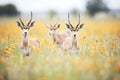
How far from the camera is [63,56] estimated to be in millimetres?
3865

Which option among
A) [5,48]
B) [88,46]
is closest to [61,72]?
[88,46]

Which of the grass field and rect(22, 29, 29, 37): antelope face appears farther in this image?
rect(22, 29, 29, 37): antelope face

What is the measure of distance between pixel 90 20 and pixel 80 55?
474 mm

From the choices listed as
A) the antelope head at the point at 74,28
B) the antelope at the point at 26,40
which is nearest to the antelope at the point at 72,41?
the antelope head at the point at 74,28

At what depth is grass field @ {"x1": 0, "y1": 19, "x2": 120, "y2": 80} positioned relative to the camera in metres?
3.59

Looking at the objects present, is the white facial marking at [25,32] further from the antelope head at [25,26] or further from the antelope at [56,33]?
the antelope at [56,33]

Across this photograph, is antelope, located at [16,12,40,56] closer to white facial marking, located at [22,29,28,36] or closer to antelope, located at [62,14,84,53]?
white facial marking, located at [22,29,28,36]

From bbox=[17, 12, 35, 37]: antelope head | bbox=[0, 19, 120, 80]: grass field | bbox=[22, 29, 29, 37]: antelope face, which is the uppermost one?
bbox=[17, 12, 35, 37]: antelope head

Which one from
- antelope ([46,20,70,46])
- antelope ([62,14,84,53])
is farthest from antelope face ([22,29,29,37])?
antelope ([62,14,84,53])

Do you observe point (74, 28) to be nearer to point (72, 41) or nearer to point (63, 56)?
point (72, 41)

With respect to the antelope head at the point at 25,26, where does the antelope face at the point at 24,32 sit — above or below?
below

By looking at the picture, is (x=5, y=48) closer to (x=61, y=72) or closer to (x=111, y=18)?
(x=61, y=72)

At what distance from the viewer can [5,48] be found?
159 inches

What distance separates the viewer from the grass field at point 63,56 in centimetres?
359
